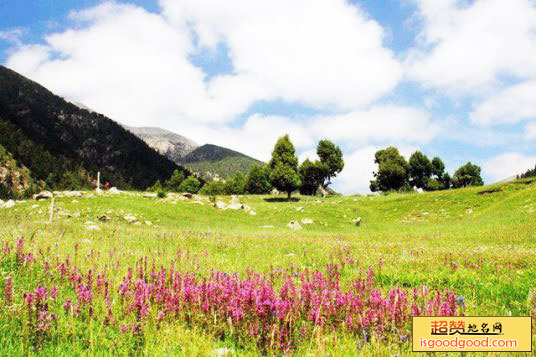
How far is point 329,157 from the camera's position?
268ft

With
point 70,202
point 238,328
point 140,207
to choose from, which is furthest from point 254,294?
point 70,202

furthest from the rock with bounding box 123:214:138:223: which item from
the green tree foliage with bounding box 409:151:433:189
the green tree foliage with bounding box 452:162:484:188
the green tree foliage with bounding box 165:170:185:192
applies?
the green tree foliage with bounding box 165:170:185:192

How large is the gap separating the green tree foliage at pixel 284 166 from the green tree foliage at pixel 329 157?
18.6 meters

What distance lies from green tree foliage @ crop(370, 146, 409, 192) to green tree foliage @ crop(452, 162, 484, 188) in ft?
74.2

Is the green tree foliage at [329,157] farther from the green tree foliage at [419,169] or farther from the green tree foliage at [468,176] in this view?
the green tree foliage at [468,176]

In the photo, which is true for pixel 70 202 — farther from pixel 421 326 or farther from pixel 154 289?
pixel 421 326

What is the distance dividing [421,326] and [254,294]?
74.5 inches

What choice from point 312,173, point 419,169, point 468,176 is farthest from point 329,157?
point 468,176

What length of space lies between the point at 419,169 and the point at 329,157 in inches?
1542

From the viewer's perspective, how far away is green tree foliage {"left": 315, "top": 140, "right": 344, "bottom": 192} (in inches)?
3201

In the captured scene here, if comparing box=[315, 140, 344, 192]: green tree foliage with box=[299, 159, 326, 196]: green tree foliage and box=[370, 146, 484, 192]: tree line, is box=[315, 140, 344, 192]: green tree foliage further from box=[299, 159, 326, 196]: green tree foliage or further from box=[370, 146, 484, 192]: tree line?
box=[370, 146, 484, 192]: tree line

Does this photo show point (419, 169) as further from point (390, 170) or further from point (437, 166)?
point (390, 170)

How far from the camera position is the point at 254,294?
13.8 feet

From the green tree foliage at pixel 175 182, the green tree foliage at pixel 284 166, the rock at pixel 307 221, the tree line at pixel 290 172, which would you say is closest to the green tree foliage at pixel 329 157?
the tree line at pixel 290 172
